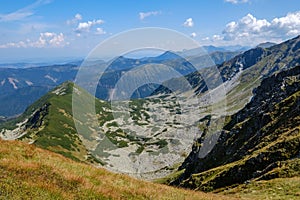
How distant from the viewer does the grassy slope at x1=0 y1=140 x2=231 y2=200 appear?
14898 millimetres

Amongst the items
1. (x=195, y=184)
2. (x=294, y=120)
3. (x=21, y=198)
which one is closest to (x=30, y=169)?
(x=21, y=198)

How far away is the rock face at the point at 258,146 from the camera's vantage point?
5321cm

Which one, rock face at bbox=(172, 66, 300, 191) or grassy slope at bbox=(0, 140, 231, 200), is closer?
grassy slope at bbox=(0, 140, 231, 200)

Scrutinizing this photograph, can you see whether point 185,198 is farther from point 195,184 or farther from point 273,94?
point 273,94

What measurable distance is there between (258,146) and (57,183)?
60.1 m

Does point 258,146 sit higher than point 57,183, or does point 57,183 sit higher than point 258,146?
point 57,183

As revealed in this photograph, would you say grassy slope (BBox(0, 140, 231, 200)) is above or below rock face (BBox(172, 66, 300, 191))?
above

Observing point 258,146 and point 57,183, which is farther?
point 258,146

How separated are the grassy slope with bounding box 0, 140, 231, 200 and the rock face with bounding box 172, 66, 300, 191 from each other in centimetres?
3028

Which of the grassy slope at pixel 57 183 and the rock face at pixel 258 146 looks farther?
the rock face at pixel 258 146

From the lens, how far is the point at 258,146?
68.4 meters

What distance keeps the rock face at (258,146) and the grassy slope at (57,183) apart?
3028 cm

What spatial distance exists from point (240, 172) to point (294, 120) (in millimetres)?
21330

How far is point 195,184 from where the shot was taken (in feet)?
230
